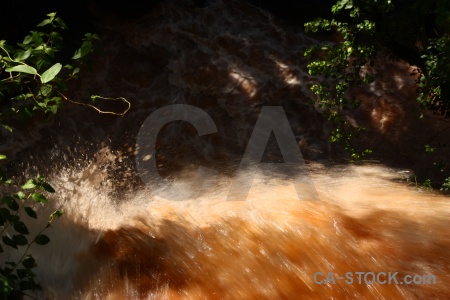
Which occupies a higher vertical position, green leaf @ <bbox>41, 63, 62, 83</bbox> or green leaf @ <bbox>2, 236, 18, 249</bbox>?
green leaf @ <bbox>41, 63, 62, 83</bbox>

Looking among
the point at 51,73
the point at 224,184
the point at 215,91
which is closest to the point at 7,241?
the point at 51,73


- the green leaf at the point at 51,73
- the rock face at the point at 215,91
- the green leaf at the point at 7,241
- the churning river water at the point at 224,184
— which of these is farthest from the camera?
the rock face at the point at 215,91

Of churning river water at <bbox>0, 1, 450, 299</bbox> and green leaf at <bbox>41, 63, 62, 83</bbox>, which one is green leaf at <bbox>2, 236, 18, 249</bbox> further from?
green leaf at <bbox>41, 63, 62, 83</bbox>

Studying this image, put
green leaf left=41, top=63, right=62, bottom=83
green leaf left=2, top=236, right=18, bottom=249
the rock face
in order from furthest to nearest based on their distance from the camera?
the rock face → green leaf left=2, top=236, right=18, bottom=249 → green leaf left=41, top=63, right=62, bottom=83

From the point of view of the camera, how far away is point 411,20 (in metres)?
3.91

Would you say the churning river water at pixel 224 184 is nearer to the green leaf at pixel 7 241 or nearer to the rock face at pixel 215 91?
the rock face at pixel 215 91

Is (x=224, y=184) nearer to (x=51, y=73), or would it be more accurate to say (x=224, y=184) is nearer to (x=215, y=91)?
(x=215, y=91)

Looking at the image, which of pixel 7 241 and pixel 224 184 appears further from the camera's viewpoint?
pixel 224 184

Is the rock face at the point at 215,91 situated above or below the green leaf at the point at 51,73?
below

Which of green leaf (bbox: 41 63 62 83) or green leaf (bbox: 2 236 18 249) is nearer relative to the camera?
green leaf (bbox: 41 63 62 83)

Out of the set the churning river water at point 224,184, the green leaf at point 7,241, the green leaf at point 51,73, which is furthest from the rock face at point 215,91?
the green leaf at point 51,73

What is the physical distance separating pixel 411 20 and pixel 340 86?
716 mm

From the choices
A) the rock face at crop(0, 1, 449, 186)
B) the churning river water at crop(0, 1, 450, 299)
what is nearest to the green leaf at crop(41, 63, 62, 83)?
the churning river water at crop(0, 1, 450, 299)

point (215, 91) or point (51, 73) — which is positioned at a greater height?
point (51, 73)
